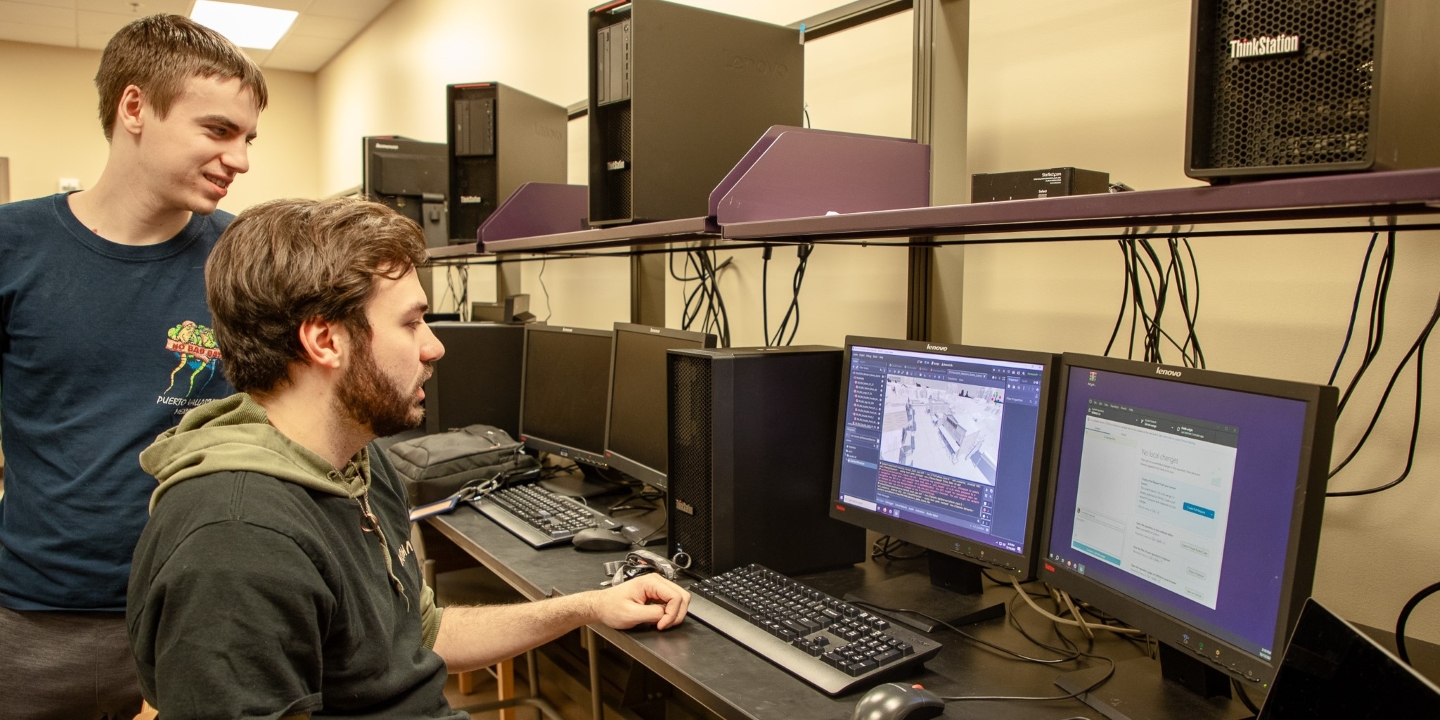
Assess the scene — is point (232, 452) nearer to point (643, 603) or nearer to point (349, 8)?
point (643, 603)

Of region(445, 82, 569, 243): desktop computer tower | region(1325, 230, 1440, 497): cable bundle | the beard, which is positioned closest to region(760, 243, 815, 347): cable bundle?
region(445, 82, 569, 243): desktop computer tower

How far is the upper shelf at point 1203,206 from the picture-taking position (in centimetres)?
76

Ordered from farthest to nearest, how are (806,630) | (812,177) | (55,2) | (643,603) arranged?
(55,2), (812,177), (643,603), (806,630)

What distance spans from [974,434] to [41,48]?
7.02 metres

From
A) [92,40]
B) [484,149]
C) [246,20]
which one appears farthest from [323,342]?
[92,40]

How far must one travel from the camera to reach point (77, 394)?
4.80 feet

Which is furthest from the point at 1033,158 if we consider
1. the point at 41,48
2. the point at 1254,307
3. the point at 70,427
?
the point at 41,48

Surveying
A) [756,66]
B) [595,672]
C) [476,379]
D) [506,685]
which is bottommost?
[506,685]

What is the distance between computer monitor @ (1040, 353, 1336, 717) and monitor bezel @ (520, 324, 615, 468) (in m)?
1.22

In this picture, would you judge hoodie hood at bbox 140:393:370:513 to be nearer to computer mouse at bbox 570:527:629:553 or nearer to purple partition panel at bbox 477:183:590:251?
computer mouse at bbox 570:527:629:553

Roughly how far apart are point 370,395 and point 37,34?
6401 millimetres

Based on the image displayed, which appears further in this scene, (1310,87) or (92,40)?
(92,40)

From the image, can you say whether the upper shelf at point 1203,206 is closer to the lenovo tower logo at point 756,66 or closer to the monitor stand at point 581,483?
the lenovo tower logo at point 756,66

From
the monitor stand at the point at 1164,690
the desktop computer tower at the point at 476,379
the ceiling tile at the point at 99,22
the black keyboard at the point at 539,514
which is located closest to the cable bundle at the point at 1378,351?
the monitor stand at the point at 1164,690
